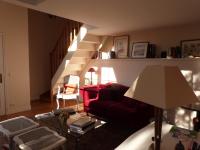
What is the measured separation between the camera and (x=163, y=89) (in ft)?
3.71

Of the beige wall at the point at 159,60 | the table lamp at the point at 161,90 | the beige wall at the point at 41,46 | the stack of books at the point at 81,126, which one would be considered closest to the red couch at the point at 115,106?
the beige wall at the point at 159,60

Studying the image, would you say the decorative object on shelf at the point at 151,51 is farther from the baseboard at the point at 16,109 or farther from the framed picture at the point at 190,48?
the baseboard at the point at 16,109

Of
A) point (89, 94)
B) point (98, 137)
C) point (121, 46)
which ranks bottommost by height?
point (98, 137)

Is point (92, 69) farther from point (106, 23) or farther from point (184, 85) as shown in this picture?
point (184, 85)

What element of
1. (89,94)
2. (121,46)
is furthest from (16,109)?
(121,46)

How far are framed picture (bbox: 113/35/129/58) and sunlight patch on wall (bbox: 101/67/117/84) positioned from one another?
1.54 ft

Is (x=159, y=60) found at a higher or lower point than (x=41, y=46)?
lower

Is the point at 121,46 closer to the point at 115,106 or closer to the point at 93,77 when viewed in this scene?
the point at 93,77

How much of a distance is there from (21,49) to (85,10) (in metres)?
2.56

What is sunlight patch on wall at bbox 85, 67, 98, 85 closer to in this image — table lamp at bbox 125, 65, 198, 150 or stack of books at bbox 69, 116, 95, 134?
stack of books at bbox 69, 116, 95, 134

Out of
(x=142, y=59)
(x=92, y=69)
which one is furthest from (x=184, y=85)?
(x=92, y=69)

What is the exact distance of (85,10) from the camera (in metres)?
2.83

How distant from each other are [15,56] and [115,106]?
2839mm

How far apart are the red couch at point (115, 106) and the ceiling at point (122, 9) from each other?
1.66 metres
